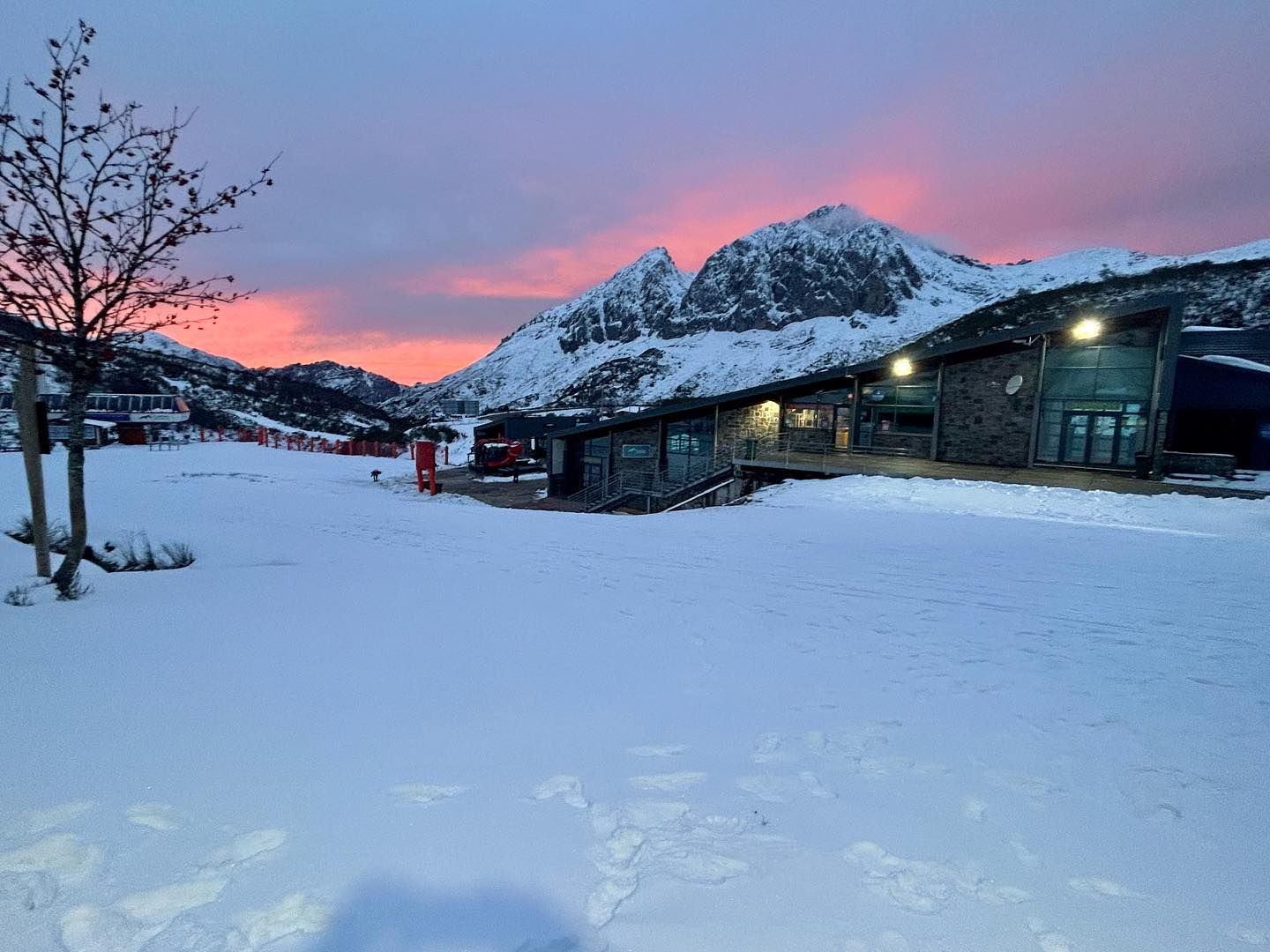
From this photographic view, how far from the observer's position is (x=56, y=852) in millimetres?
2227

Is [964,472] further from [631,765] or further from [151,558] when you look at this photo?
[151,558]

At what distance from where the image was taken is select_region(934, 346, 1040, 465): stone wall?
2116 centimetres

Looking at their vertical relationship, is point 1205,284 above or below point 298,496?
above

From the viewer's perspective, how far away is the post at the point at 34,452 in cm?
599

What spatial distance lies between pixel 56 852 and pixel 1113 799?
15.3 feet

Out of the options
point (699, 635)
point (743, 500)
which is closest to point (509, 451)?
point (743, 500)

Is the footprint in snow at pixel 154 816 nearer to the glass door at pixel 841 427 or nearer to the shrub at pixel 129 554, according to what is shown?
the shrub at pixel 129 554

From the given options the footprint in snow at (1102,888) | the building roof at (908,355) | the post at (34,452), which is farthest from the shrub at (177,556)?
the building roof at (908,355)

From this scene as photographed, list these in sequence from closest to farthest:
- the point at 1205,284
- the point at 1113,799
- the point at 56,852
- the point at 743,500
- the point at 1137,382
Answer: the point at 56,852
the point at 1113,799
the point at 743,500
the point at 1137,382
the point at 1205,284

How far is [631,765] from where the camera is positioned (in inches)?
120

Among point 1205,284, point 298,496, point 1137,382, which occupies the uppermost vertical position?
point 1205,284

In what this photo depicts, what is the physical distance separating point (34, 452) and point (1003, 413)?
84.4 ft

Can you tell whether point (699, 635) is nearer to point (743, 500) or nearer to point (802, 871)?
point (802, 871)

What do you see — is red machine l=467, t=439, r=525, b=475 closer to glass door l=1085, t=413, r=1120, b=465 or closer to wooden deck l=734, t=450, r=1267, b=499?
wooden deck l=734, t=450, r=1267, b=499
